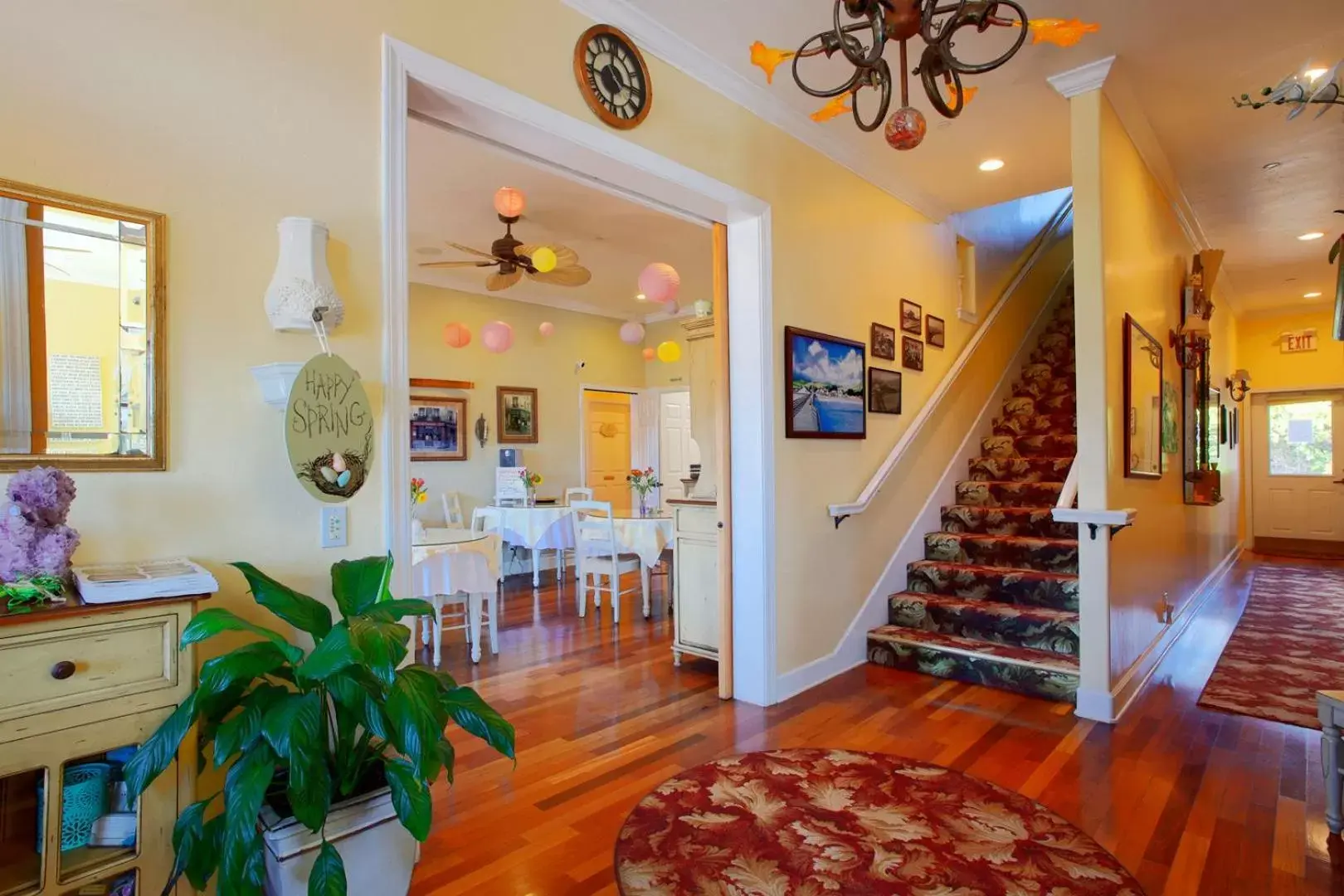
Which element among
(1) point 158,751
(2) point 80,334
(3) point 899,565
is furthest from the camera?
(3) point 899,565

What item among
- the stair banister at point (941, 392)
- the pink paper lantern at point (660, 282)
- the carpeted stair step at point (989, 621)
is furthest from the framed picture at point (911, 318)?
the carpeted stair step at point (989, 621)

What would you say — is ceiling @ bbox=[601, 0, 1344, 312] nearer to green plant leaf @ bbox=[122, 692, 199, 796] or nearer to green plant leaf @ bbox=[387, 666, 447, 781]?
green plant leaf @ bbox=[387, 666, 447, 781]

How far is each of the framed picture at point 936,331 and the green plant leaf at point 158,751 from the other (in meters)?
4.70

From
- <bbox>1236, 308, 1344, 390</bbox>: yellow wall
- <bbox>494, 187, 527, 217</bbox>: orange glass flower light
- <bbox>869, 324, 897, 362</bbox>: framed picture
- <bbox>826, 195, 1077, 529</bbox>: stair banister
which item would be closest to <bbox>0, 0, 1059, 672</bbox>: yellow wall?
<bbox>494, 187, 527, 217</bbox>: orange glass flower light

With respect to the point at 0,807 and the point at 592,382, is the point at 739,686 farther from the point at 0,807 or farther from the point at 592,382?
the point at 592,382

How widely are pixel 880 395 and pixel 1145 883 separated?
2.90 meters

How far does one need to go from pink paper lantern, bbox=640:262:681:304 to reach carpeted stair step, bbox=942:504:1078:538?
255 cm

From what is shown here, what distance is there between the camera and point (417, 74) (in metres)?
2.16

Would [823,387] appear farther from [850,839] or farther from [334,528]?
[334,528]

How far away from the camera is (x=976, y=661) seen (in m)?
3.77

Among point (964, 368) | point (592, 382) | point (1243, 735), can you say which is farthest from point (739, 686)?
point (592, 382)

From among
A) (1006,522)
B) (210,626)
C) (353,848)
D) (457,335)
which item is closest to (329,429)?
(210,626)

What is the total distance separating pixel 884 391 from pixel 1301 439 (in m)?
8.06

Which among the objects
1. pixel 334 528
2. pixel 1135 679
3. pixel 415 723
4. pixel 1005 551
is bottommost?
pixel 1135 679
